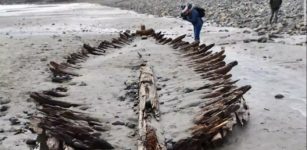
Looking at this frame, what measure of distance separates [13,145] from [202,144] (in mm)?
2188

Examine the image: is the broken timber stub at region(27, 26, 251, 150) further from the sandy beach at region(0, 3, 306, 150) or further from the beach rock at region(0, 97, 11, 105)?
the beach rock at region(0, 97, 11, 105)

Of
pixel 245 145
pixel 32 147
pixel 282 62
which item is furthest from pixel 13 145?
pixel 282 62

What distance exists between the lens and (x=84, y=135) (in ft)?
14.1

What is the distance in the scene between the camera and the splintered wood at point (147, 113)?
399 centimetres

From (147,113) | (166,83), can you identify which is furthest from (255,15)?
(147,113)

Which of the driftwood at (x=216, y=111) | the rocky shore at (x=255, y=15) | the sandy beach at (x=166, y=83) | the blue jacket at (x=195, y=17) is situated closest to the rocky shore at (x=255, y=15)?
the rocky shore at (x=255, y=15)

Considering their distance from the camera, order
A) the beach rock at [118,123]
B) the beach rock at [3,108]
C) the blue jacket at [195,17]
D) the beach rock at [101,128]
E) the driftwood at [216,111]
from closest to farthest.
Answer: the driftwood at [216,111]
the beach rock at [101,128]
the beach rock at [118,123]
the beach rock at [3,108]
the blue jacket at [195,17]

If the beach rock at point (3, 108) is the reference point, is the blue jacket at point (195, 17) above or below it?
above

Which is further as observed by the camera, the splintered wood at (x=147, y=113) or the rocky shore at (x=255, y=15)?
the rocky shore at (x=255, y=15)

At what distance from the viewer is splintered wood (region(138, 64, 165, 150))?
13.1 ft

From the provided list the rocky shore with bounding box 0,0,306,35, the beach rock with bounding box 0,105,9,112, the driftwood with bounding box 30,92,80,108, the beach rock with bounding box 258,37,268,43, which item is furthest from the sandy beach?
the rocky shore with bounding box 0,0,306,35

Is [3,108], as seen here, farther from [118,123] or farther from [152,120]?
[152,120]

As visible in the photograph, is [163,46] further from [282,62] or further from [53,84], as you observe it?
[53,84]

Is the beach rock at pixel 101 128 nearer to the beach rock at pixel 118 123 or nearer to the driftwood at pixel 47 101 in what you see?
the beach rock at pixel 118 123
